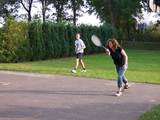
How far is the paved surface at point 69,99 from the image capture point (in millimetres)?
10891

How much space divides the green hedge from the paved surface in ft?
36.2

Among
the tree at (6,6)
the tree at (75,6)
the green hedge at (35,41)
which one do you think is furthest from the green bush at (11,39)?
the tree at (75,6)

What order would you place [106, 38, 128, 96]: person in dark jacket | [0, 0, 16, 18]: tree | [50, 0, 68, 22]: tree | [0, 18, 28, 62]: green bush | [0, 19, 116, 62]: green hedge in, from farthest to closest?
[50, 0, 68, 22]: tree, [0, 0, 16, 18]: tree, [0, 19, 116, 62]: green hedge, [0, 18, 28, 62]: green bush, [106, 38, 128, 96]: person in dark jacket

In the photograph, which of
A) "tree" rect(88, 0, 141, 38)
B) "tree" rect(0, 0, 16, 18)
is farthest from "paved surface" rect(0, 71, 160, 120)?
"tree" rect(0, 0, 16, 18)

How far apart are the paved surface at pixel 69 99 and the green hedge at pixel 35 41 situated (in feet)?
36.2

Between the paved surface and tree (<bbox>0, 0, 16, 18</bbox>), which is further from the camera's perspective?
tree (<bbox>0, 0, 16, 18</bbox>)

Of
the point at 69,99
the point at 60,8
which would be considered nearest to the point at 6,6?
the point at 60,8

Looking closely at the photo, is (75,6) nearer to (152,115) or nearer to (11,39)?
(11,39)

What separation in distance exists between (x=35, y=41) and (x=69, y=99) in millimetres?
19528

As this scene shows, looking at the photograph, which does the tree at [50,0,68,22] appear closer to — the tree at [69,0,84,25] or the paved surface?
the tree at [69,0,84,25]

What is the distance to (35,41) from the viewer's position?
1284 inches

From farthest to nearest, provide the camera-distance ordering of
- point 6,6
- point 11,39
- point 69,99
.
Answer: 1. point 6,6
2. point 11,39
3. point 69,99

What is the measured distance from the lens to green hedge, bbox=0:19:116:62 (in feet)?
99.0

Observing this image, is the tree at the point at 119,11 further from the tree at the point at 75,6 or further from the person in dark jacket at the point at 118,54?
the person in dark jacket at the point at 118,54
